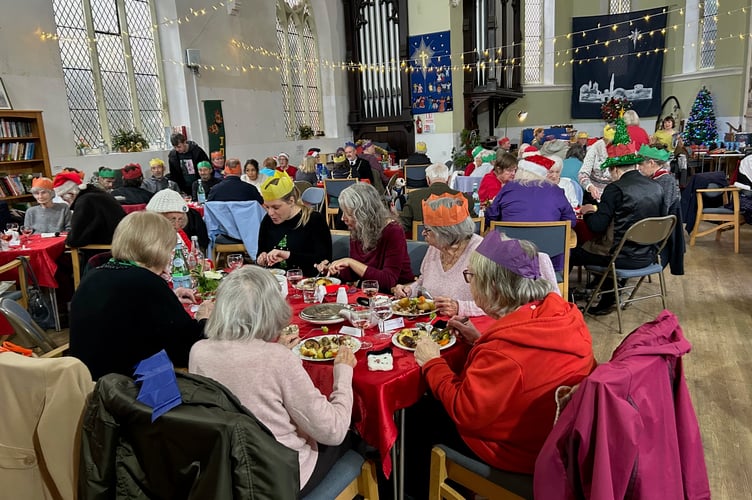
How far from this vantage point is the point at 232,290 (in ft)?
5.08

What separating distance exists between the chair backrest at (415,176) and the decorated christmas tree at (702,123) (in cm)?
671

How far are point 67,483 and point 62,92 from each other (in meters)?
7.04

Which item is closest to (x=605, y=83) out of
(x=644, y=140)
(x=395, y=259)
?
(x=644, y=140)

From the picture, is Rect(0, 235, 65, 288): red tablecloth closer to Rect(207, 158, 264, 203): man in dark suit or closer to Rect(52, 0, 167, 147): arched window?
Rect(207, 158, 264, 203): man in dark suit

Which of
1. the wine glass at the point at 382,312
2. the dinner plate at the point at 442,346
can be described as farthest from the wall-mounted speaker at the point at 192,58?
the dinner plate at the point at 442,346

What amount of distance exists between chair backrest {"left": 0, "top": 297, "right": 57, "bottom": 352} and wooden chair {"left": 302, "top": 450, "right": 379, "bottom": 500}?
163 centimetres

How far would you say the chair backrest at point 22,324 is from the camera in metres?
2.37

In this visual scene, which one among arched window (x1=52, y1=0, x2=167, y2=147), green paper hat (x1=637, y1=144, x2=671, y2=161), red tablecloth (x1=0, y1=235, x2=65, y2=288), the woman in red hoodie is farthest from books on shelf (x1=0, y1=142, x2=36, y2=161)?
green paper hat (x1=637, y1=144, x2=671, y2=161)

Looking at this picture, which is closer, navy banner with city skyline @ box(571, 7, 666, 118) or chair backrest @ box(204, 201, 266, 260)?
chair backrest @ box(204, 201, 266, 260)

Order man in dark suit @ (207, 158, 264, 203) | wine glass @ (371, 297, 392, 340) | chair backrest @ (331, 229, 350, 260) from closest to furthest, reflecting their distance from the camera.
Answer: wine glass @ (371, 297, 392, 340) → chair backrest @ (331, 229, 350, 260) → man in dark suit @ (207, 158, 264, 203)

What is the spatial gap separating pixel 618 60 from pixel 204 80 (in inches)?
398

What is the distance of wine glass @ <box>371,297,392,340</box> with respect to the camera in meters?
2.09

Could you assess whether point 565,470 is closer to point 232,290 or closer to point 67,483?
point 232,290

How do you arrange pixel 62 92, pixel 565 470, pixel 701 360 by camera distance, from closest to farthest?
pixel 565 470 → pixel 701 360 → pixel 62 92
